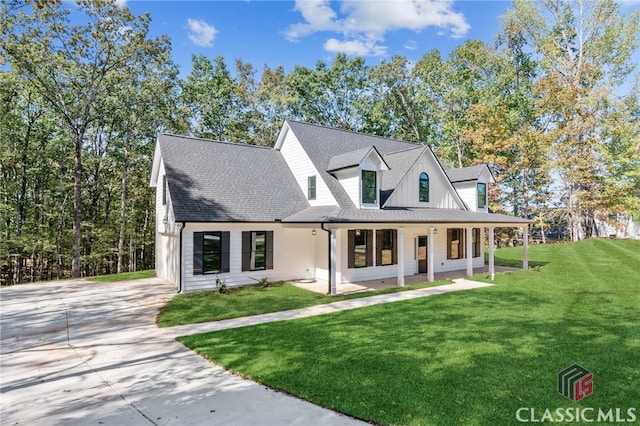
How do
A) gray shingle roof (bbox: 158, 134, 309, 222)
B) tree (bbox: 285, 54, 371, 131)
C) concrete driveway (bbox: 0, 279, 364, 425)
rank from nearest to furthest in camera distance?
concrete driveway (bbox: 0, 279, 364, 425) → gray shingle roof (bbox: 158, 134, 309, 222) → tree (bbox: 285, 54, 371, 131)

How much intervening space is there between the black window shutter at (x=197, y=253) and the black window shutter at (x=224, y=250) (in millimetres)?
820

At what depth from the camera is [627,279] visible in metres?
14.7

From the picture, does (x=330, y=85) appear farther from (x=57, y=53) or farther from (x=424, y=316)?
(x=424, y=316)

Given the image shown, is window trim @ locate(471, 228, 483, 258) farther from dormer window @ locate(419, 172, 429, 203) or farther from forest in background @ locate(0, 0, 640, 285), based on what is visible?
forest in background @ locate(0, 0, 640, 285)

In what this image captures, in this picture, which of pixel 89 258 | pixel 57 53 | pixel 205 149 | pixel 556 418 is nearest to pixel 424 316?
pixel 556 418

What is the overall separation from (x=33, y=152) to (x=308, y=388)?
29.6 metres

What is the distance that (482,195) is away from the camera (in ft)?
65.1

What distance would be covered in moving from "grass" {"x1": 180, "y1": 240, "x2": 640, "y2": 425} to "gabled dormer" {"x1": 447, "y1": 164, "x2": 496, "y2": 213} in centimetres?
833

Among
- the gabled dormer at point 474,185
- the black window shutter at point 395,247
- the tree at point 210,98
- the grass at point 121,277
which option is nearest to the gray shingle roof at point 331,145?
the black window shutter at point 395,247

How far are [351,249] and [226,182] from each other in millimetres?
6363

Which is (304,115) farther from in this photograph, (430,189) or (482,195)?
(430,189)

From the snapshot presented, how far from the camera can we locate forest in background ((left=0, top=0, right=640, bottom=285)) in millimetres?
22609

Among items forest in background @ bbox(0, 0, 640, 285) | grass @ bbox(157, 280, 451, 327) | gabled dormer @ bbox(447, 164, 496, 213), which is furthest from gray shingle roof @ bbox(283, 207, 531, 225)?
forest in background @ bbox(0, 0, 640, 285)

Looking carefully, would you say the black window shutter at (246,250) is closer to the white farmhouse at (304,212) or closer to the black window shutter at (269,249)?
the white farmhouse at (304,212)
